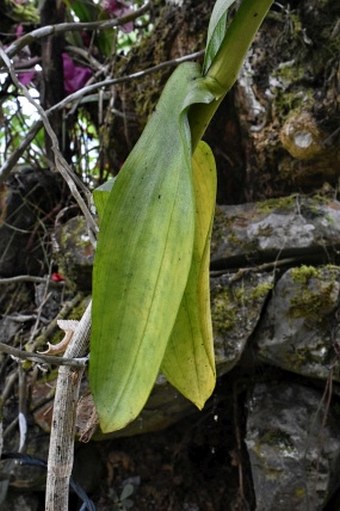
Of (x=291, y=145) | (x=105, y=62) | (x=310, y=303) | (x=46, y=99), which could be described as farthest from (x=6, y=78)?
(x=310, y=303)

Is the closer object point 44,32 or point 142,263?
point 142,263

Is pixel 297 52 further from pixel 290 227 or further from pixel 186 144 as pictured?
pixel 186 144

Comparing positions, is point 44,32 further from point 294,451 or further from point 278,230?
point 294,451

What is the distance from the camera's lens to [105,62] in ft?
4.03

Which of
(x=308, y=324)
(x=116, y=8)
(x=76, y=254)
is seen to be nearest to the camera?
(x=308, y=324)

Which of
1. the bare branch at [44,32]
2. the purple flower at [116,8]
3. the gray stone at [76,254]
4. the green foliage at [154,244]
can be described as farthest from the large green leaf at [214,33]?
the purple flower at [116,8]

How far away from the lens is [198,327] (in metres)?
0.42

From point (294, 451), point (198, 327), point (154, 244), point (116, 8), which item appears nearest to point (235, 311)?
point (294, 451)

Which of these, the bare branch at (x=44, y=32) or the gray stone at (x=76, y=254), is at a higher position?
the bare branch at (x=44, y=32)

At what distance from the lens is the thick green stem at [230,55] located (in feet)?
1.21

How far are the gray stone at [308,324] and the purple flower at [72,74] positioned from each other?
0.63m

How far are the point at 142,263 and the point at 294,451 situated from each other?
62 centimetres

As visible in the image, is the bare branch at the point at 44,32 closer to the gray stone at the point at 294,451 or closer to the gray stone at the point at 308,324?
the gray stone at the point at 308,324

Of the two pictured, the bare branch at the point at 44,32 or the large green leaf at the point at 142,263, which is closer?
the large green leaf at the point at 142,263
